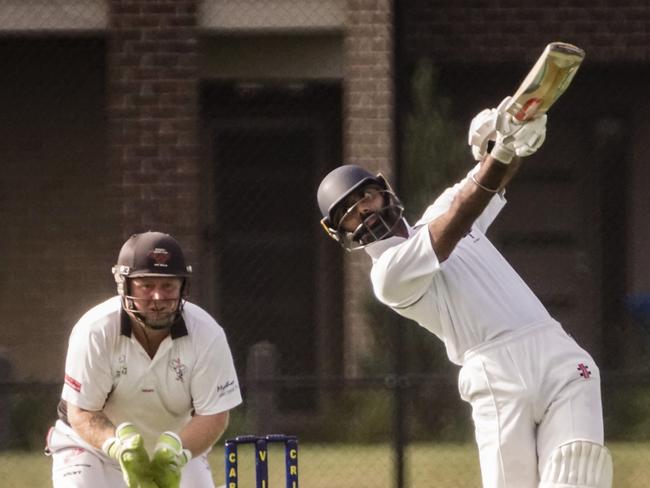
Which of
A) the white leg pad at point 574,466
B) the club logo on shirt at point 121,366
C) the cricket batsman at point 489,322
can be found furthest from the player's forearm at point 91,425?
the white leg pad at point 574,466

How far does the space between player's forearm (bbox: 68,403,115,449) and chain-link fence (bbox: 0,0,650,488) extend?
10.8ft

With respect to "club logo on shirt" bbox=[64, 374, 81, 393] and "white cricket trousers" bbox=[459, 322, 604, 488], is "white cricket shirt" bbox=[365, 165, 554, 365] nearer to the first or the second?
"white cricket trousers" bbox=[459, 322, 604, 488]

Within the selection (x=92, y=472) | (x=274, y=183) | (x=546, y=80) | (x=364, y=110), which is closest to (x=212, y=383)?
(x=92, y=472)

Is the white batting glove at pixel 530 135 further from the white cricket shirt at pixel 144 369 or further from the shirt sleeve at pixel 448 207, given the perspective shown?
the white cricket shirt at pixel 144 369

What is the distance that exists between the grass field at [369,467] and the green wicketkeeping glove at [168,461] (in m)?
3.54

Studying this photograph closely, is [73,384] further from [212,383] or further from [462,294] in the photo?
[462,294]

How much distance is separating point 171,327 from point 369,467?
3.52m

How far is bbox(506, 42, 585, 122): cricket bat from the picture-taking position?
5254 millimetres

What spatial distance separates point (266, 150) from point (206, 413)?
19.5 ft

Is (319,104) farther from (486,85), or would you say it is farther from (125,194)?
(125,194)

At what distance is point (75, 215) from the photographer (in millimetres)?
12641

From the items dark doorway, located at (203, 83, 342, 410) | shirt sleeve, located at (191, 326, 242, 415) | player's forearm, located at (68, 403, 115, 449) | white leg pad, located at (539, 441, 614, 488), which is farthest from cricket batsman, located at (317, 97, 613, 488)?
dark doorway, located at (203, 83, 342, 410)

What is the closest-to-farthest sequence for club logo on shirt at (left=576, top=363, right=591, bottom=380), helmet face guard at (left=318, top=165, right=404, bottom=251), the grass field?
club logo on shirt at (left=576, top=363, right=591, bottom=380), helmet face guard at (left=318, top=165, right=404, bottom=251), the grass field

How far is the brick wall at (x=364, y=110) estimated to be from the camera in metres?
10.2
